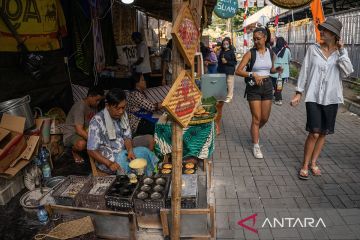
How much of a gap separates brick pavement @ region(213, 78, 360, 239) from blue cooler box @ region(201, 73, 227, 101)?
3.33ft

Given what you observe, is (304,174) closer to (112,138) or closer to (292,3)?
(292,3)

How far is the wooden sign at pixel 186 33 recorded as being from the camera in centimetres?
225

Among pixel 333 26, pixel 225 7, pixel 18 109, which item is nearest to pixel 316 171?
pixel 333 26

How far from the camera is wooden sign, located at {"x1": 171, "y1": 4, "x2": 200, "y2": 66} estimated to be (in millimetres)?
2254

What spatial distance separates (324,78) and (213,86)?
225 cm

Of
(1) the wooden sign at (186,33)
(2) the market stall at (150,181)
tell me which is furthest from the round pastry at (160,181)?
(1) the wooden sign at (186,33)

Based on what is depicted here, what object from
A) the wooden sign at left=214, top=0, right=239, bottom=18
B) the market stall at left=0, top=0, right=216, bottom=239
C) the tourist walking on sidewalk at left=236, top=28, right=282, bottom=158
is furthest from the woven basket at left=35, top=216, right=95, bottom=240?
the wooden sign at left=214, top=0, right=239, bottom=18

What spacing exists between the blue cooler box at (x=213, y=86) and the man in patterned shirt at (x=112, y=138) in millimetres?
2297

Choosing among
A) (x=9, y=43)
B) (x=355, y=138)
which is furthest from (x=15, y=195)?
(x=355, y=138)

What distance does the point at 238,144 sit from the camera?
6.19 metres

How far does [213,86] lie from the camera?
19.8ft

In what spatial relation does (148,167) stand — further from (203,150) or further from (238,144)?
(238,144)

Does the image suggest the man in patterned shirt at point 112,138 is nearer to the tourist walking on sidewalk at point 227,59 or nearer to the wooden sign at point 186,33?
the wooden sign at point 186,33

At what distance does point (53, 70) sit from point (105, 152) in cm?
310
